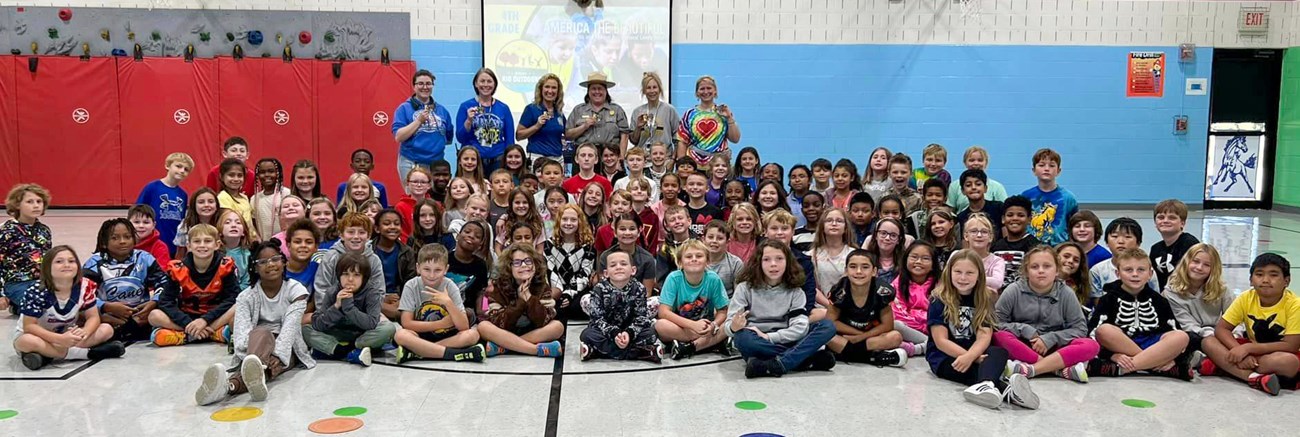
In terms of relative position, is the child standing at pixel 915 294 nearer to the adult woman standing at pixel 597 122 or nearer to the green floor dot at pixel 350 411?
the green floor dot at pixel 350 411

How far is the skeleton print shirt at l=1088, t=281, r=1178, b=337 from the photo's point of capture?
13.8 feet

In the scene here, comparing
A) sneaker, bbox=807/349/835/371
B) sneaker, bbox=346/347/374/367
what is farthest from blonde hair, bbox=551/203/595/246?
sneaker, bbox=807/349/835/371

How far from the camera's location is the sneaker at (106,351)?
14.3 feet

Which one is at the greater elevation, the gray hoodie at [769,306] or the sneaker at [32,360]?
the gray hoodie at [769,306]

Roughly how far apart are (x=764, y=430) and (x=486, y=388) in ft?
4.15

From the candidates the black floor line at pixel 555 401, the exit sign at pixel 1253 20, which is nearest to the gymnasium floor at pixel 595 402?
the black floor line at pixel 555 401

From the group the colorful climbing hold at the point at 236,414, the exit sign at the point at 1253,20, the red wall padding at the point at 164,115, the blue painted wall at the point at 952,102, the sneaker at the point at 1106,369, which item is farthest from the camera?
the exit sign at the point at 1253,20

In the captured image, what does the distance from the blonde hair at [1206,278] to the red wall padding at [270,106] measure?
9.41 metres

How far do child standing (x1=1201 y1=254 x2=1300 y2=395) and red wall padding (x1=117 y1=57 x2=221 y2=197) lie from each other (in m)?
10.4

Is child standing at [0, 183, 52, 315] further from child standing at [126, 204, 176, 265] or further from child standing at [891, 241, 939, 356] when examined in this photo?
child standing at [891, 241, 939, 356]

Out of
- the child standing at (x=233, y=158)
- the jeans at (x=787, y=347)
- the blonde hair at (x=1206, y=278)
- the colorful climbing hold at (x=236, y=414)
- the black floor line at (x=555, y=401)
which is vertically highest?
the child standing at (x=233, y=158)

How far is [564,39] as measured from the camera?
35.4ft

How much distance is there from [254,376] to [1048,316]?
11.3 feet

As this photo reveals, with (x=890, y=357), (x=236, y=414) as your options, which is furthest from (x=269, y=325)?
(x=890, y=357)
